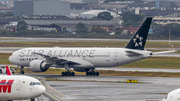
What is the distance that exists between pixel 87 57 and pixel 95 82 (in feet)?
30.5

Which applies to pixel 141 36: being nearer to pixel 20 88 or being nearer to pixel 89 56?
pixel 89 56

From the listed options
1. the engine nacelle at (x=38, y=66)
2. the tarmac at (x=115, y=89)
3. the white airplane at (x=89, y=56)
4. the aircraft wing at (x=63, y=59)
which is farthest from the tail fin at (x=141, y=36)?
the engine nacelle at (x=38, y=66)

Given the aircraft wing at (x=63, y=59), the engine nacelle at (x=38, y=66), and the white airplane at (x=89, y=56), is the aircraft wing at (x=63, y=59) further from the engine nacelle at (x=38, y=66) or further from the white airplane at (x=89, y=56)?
the engine nacelle at (x=38, y=66)

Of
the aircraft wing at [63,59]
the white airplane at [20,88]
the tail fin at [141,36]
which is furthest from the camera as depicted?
the aircraft wing at [63,59]

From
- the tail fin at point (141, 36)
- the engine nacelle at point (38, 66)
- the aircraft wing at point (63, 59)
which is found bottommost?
the engine nacelle at point (38, 66)

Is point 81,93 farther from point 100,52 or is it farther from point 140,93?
point 100,52

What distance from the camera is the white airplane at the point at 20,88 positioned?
30.6 metres

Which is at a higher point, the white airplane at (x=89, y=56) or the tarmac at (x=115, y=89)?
the white airplane at (x=89, y=56)

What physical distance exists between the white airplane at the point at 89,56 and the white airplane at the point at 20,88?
25989mm

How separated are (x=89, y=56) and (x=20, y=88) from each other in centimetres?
2936

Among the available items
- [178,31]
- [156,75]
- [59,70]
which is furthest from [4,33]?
[156,75]

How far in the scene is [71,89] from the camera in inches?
1748

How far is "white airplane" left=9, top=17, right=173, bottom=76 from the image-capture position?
189 feet

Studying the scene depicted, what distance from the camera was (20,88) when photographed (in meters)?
30.8
